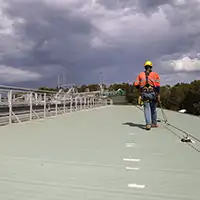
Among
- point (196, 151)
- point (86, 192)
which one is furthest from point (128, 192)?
point (196, 151)

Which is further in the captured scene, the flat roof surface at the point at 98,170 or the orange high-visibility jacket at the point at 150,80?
the orange high-visibility jacket at the point at 150,80

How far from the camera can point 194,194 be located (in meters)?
2.83

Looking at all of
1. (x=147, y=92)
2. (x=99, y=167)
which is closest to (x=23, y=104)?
(x=147, y=92)

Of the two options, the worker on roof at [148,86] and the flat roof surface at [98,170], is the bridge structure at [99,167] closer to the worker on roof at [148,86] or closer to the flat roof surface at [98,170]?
the flat roof surface at [98,170]

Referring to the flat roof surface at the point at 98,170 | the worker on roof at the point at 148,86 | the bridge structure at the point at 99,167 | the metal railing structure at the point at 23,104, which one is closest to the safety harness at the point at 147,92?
the worker on roof at the point at 148,86

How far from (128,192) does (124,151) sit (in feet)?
6.07

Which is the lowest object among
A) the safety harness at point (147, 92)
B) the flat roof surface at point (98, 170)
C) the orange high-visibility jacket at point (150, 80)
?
the flat roof surface at point (98, 170)

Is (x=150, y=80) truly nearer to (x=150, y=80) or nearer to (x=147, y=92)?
(x=150, y=80)

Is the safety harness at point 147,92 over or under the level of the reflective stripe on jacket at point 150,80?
under

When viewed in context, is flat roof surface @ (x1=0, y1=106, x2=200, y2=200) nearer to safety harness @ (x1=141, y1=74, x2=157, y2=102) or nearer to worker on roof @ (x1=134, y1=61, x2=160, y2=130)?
worker on roof @ (x1=134, y1=61, x2=160, y2=130)

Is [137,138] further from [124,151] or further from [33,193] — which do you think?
[33,193]

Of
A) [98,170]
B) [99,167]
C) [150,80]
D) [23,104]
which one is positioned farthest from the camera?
[23,104]

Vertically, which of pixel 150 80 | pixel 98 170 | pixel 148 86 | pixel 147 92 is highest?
pixel 150 80

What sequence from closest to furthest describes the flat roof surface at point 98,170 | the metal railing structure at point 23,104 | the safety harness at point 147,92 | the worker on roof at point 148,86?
1. the flat roof surface at point 98,170
2. the worker on roof at point 148,86
3. the safety harness at point 147,92
4. the metal railing structure at point 23,104
